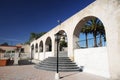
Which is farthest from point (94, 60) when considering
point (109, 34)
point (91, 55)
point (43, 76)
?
point (43, 76)

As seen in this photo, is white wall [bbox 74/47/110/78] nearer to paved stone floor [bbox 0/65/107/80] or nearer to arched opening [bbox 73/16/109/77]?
arched opening [bbox 73/16/109/77]

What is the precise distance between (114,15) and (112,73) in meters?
3.22

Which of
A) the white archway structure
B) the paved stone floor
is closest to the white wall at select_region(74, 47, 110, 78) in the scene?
the white archway structure

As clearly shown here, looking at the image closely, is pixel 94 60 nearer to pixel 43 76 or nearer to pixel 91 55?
pixel 91 55

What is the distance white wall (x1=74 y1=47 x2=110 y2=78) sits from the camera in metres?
7.52

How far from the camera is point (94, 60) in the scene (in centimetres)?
852

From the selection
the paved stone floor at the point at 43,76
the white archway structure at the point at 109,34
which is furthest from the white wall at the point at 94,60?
the paved stone floor at the point at 43,76

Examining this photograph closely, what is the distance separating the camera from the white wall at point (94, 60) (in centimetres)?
752

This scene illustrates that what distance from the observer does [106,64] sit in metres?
7.35

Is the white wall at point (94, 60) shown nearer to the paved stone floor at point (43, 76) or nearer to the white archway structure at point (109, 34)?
the white archway structure at point (109, 34)

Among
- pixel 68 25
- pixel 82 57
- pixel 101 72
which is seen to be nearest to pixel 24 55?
pixel 68 25

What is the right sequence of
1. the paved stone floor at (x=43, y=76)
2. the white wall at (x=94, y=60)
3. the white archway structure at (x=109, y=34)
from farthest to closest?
the white wall at (x=94, y=60) < the paved stone floor at (x=43, y=76) < the white archway structure at (x=109, y=34)

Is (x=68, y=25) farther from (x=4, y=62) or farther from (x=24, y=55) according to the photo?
(x=24, y=55)

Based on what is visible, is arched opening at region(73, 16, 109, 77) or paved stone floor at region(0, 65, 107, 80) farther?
arched opening at region(73, 16, 109, 77)
